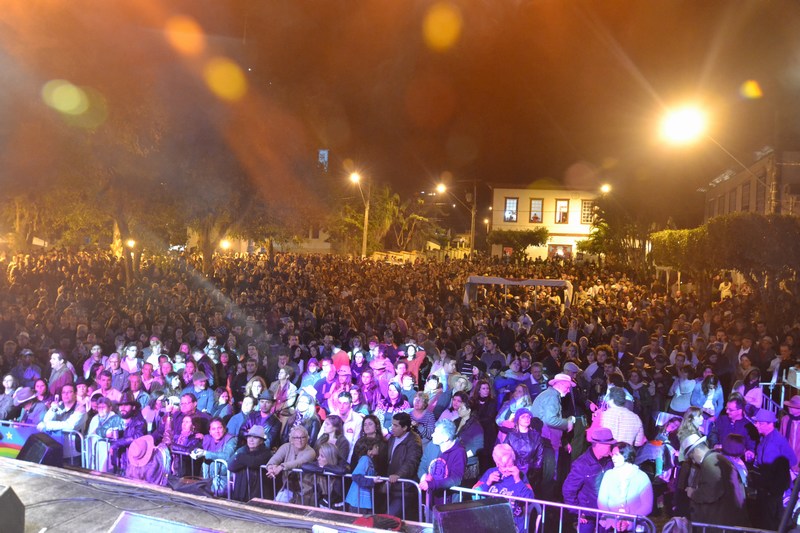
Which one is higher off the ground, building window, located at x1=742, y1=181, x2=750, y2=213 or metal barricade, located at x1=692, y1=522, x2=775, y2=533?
building window, located at x1=742, y1=181, x2=750, y2=213

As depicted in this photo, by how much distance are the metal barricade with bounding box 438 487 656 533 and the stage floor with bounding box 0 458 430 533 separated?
4.20 ft

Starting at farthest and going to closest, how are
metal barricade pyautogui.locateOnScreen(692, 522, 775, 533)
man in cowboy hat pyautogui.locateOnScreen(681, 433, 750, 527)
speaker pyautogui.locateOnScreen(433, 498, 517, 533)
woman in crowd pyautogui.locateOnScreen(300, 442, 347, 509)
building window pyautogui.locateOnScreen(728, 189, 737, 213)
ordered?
building window pyautogui.locateOnScreen(728, 189, 737, 213) < woman in crowd pyautogui.locateOnScreen(300, 442, 347, 509) < man in cowboy hat pyautogui.locateOnScreen(681, 433, 750, 527) < metal barricade pyautogui.locateOnScreen(692, 522, 775, 533) < speaker pyautogui.locateOnScreen(433, 498, 517, 533)

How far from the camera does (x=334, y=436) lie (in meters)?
6.18

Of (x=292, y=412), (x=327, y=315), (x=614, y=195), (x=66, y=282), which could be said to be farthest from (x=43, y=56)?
(x=614, y=195)

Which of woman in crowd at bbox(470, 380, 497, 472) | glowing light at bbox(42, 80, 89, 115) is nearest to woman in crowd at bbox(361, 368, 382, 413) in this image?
woman in crowd at bbox(470, 380, 497, 472)

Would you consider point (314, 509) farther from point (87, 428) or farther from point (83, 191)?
point (83, 191)

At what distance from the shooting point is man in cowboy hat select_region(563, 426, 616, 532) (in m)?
5.00

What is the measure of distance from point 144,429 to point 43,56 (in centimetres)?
1065

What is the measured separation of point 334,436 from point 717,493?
3379 mm

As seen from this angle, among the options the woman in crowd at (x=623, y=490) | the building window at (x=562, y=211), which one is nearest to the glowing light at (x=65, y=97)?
the woman in crowd at (x=623, y=490)

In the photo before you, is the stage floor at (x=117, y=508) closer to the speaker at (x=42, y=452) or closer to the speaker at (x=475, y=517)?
the speaker at (x=42, y=452)

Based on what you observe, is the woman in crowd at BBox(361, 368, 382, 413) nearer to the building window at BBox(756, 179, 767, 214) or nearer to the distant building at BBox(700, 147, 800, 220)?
the distant building at BBox(700, 147, 800, 220)

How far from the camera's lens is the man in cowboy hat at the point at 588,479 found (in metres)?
5.00

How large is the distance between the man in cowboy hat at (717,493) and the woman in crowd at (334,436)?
3088 millimetres
